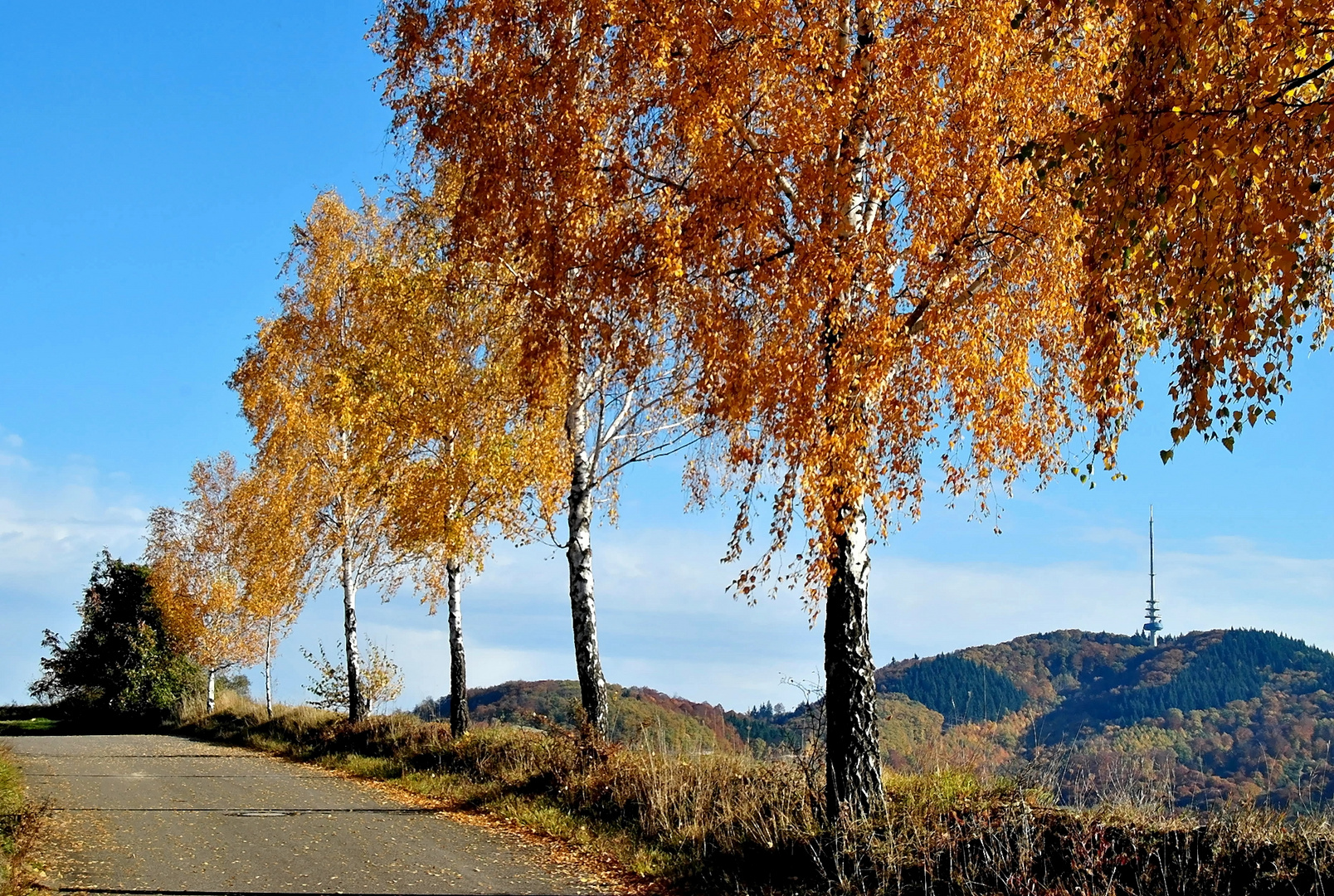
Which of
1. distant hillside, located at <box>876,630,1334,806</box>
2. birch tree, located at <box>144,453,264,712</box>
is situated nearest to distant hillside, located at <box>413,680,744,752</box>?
distant hillside, located at <box>876,630,1334,806</box>

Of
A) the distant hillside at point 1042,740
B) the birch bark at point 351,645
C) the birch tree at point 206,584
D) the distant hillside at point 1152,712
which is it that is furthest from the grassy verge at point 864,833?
the birch tree at point 206,584

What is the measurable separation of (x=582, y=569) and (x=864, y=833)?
751cm

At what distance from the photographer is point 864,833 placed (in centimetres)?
859

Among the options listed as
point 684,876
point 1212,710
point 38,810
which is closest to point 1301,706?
point 1212,710

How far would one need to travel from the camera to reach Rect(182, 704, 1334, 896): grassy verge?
7039 millimetres

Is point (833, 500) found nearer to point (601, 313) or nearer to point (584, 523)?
point (601, 313)

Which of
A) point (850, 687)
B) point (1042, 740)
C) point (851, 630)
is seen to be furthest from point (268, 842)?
point (1042, 740)

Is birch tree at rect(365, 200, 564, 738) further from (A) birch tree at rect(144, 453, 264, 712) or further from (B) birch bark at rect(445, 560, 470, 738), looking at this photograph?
(A) birch tree at rect(144, 453, 264, 712)

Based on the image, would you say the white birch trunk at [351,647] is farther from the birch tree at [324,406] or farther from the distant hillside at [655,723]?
the distant hillside at [655,723]

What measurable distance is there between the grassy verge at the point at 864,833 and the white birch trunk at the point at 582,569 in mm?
851

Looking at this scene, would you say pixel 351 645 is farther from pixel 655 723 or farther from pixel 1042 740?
pixel 1042 740

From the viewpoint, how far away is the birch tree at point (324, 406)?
24359mm

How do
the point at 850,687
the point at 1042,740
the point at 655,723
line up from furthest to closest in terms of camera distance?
the point at 655,723 → the point at 850,687 → the point at 1042,740

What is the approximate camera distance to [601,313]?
35.1 feet
